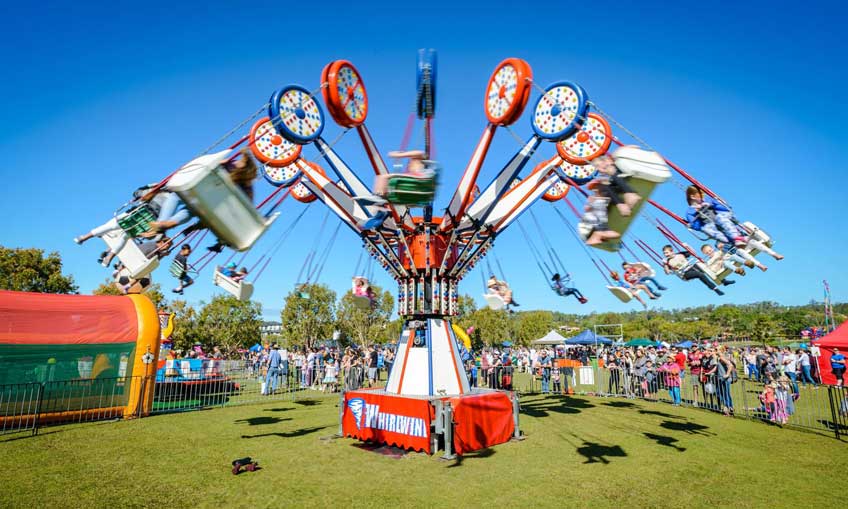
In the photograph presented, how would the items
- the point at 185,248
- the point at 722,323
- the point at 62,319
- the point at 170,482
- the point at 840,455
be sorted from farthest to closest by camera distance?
the point at 722,323, the point at 62,319, the point at 840,455, the point at 185,248, the point at 170,482

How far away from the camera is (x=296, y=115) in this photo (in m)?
8.08

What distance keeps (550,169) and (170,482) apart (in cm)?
913

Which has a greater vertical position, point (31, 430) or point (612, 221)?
point (612, 221)

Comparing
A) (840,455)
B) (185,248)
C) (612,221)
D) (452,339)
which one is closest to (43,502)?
(185,248)

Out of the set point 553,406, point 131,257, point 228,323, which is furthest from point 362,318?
point 131,257

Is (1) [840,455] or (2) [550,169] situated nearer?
(1) [840,455]

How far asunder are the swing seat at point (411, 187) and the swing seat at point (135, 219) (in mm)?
3284

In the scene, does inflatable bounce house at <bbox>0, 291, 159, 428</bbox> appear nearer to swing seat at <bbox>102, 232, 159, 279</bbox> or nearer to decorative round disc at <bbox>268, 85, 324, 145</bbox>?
swing seat at <bbox>102, 232, 159, 279</bbox>

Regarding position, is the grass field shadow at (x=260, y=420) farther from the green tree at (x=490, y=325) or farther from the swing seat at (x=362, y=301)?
the green tree at (x=490, y=325)

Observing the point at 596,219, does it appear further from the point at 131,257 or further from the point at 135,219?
the point at 131,257

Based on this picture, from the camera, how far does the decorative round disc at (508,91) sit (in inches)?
325

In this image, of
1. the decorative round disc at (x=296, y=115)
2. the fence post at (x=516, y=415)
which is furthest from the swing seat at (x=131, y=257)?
the fence post at (x=516, y=415)

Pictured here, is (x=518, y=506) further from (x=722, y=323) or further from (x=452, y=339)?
(x=722, y=323)

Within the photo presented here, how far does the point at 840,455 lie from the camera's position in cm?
820
